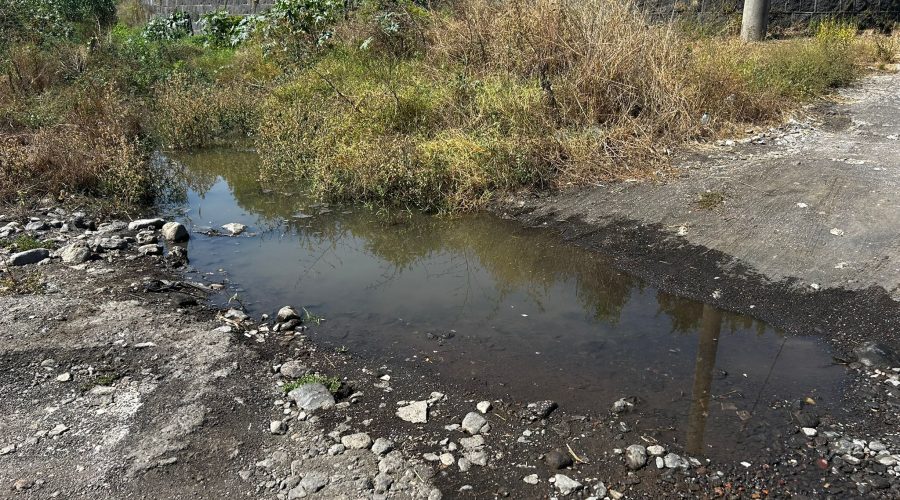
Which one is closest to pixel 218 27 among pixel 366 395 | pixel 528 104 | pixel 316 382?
pixel 528 104

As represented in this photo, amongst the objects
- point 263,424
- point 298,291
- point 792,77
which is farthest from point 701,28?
point 263,424

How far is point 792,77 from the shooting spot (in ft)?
27.4

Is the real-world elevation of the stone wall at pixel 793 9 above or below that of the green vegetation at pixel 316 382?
above

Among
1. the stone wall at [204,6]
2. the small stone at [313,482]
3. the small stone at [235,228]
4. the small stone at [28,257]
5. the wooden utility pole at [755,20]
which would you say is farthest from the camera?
the stone wall at [204,6]

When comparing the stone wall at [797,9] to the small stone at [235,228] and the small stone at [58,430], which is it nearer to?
the small stone at [235,228]

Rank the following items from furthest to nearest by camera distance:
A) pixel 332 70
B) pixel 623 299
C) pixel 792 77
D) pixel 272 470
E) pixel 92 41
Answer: pixel 92 41
pixel 332 70
pixel 792 77
pixel 623 299
pixel 272 470

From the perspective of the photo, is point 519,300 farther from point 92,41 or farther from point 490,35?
point 92,41

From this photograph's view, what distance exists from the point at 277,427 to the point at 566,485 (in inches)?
51.0

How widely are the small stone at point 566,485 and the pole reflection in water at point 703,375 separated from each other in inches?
23.2

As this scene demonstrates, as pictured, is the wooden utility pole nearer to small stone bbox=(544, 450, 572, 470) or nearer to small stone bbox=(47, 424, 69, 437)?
small stone bbox=(544, 450, 572, 470)

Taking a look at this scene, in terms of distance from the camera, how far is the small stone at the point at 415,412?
333 cm

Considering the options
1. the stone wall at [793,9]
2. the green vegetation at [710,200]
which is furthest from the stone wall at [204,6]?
the green vegetation at [710,200]

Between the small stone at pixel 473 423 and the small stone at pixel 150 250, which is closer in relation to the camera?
the small stone at pixel 473 423

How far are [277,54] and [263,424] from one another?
8675 millimetres
